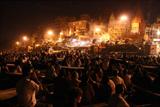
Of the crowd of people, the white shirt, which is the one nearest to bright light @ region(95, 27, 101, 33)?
the crowd of people

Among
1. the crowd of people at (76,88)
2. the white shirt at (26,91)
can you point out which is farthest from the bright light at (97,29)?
the white shirt at (26,91)

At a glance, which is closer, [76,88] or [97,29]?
[76,88]

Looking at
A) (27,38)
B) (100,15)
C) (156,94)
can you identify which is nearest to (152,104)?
(156,94)

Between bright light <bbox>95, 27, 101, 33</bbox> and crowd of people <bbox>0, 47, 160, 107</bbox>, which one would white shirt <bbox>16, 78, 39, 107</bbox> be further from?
bright light <bbox>95, 27, 101, 33</bbox>

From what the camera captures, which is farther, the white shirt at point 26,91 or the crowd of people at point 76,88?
the white shirt at point 26,91

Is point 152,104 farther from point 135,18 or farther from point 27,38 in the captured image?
point 27,38

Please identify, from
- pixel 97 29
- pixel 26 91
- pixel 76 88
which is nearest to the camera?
pixel 76 88

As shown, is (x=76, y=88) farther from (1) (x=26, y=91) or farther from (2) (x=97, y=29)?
(2) (x=97, y=29)

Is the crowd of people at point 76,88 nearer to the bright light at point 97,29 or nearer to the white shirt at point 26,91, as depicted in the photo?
the white shirt at point 26,91

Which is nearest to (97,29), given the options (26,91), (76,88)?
(26,91)

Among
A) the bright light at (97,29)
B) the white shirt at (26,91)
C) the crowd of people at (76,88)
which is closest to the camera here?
the crowd of people at (76,88)

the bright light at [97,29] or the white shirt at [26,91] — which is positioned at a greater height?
the bright light at [97,29]

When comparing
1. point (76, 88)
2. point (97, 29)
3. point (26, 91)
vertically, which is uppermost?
point (97, 29)

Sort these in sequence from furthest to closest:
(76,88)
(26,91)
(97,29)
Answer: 1. (97,29)
2. (26,91)
3. (76,88)
